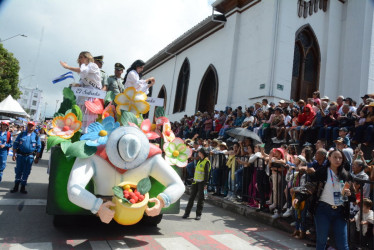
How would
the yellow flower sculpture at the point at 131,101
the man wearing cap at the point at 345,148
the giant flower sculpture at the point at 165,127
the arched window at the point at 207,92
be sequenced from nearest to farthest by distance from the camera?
the yellow flower sculpture at the point at 131,101
the giant flower sculpture at the point at 165,127
the man wearing cap at the point at 345,148
the arched window at the point at 207,92

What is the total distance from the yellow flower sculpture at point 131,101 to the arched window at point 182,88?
16.6 m

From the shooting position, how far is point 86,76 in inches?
219

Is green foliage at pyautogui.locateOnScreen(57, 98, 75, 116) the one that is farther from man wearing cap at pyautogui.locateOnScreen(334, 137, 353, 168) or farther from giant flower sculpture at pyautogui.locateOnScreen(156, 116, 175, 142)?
man wearing cap at pyautogui.locateOnScreen(334, 137, 353, 168)

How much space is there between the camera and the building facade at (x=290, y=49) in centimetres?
1396

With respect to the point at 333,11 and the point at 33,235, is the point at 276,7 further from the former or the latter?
the point at 33,235

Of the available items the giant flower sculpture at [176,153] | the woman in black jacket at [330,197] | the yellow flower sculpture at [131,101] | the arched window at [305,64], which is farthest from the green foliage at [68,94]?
the arched window at [305,64]

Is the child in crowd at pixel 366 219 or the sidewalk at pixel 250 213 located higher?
the child in crowd at pixel 366 219

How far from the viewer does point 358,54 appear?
48.5 ft

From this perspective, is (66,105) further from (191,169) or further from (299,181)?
(191,169)

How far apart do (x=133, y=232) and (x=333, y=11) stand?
15.9m

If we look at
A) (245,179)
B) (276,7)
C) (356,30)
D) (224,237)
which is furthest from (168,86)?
(224,237)

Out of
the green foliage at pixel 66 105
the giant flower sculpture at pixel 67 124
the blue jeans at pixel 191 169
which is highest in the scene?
the green foliage at pixel 66 105

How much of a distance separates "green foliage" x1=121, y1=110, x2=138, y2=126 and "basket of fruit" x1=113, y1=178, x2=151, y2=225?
1.07 meters

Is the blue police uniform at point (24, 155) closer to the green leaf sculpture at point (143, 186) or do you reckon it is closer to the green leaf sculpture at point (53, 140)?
the green leaf sculpture at point (53, 140)
